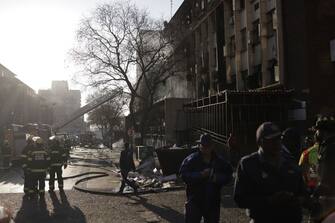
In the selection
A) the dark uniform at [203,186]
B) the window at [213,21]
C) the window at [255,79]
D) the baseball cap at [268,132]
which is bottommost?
the dark uniform at [203,186]

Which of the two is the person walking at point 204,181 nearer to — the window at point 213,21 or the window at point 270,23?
the window at point 270,23

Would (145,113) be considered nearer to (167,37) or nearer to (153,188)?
(167,37)

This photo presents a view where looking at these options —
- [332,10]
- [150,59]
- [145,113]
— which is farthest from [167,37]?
[332,10]

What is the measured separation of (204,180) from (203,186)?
0.13 metres

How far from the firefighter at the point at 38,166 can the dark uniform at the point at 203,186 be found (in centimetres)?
848

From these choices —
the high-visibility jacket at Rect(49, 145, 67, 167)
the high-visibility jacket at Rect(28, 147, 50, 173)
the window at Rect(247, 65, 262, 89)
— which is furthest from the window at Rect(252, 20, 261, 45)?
the high-visibility jacket at Rect(28, 147, 50, 173)

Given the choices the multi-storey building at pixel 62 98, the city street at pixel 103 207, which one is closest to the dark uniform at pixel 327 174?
the city street at pixel 103 207

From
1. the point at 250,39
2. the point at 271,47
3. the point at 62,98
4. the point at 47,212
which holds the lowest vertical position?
the point at 47,212

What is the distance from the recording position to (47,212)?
466 inches

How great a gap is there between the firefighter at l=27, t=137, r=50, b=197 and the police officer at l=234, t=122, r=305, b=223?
10710 millimetres

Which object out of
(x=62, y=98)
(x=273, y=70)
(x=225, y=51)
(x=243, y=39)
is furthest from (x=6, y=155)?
(x=62, y=98)

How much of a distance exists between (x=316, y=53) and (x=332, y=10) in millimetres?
2522

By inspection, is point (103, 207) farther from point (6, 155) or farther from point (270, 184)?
point (6, 155)

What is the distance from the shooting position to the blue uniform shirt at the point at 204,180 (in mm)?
6297
